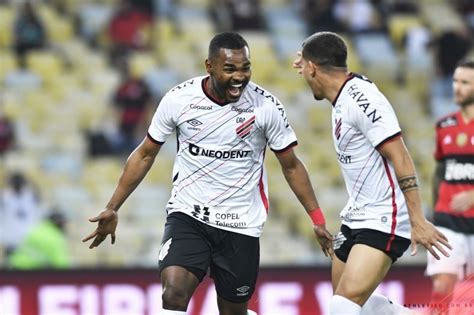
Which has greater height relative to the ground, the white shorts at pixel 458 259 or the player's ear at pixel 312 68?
the player's ear at pixel 312 68

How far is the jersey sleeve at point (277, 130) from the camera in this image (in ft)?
22.8

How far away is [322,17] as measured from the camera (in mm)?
15164

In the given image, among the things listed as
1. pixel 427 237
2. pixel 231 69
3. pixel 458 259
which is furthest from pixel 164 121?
pixel 458 259

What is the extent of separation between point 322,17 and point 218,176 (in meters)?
8.46

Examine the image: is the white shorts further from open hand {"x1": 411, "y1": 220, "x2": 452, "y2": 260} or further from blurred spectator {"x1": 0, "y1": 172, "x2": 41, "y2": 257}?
blurred spectator {"x1": 0, "y1": 172, "x2": 41, "y2": 257}

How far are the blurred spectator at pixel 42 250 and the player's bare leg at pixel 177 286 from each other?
567 cm

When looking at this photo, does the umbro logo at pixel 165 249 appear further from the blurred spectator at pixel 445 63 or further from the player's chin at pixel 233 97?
the blurred spectator at pixel 445 63

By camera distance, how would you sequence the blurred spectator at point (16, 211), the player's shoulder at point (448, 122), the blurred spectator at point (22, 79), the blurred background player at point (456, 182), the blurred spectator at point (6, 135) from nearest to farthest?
the blurred background player at point (456, 182) < the player's shoulder at point (448, 122) < the blurred spectator at point (16, 211) < the blurred spectator at point (6, 135) < the blurred spectator at point (22, 79)

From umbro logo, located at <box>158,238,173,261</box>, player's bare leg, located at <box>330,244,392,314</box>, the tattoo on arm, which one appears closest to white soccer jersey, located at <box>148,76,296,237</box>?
umbro logo, located at <box>158,238,173,261</box>

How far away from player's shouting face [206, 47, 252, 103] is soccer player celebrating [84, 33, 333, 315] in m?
0.02

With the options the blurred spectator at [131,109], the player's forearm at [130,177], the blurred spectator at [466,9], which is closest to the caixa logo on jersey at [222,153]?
the player's forearm at [130,177]

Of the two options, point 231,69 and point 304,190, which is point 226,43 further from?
point 304,190

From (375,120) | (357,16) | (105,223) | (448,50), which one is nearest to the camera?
(375,120)

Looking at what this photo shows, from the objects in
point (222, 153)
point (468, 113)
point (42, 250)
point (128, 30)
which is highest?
point (128, 30)
